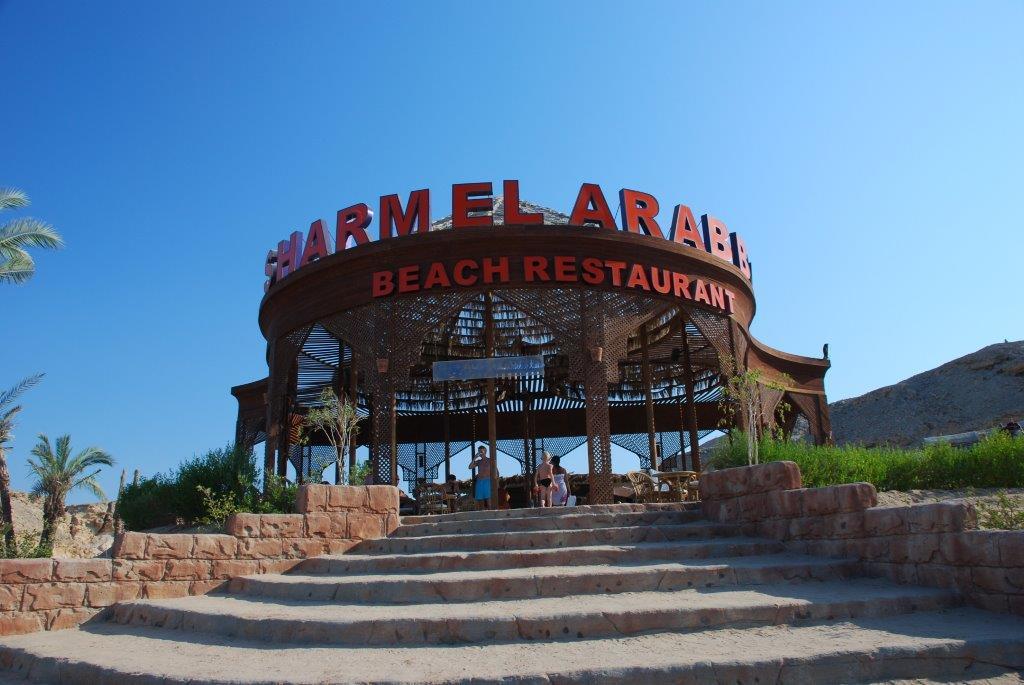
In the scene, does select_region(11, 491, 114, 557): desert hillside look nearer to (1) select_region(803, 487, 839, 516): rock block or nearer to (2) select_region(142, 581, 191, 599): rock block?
(2) select_region(142, 581, 191, 599): rock block

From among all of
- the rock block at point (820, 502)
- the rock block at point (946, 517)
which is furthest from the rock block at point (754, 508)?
the rock block at point (946, 517)

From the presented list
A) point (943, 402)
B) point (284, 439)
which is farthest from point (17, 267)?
point (943, 402)

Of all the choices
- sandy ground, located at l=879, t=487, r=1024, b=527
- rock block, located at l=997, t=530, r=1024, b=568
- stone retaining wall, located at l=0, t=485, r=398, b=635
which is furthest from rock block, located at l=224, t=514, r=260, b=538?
sandy ground, located at l=879, t=487, r=1024, b=527

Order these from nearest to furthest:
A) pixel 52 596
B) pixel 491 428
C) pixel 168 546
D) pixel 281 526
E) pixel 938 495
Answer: pixel 52 596 < pixel 168 546 < pixel 281 526 < pixel 938 495 < pixel 491 428

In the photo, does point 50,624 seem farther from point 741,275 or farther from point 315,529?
point 741,275

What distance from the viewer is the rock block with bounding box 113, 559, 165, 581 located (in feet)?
21.2

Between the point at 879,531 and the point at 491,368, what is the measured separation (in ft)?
22.1

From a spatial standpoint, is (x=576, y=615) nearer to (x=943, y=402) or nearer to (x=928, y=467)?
(x=928, y=467)

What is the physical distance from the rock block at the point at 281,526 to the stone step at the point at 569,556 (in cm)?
106

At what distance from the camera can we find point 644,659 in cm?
377

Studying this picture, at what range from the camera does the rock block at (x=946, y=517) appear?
16.1 feet

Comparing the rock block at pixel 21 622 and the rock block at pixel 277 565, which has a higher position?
the rock block at pixel 277 565

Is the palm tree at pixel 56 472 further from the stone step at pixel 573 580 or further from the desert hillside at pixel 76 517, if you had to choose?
the stone step at pixel 573 580

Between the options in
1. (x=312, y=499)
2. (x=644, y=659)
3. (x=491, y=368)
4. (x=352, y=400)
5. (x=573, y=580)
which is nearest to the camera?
(x=644, y=659)
